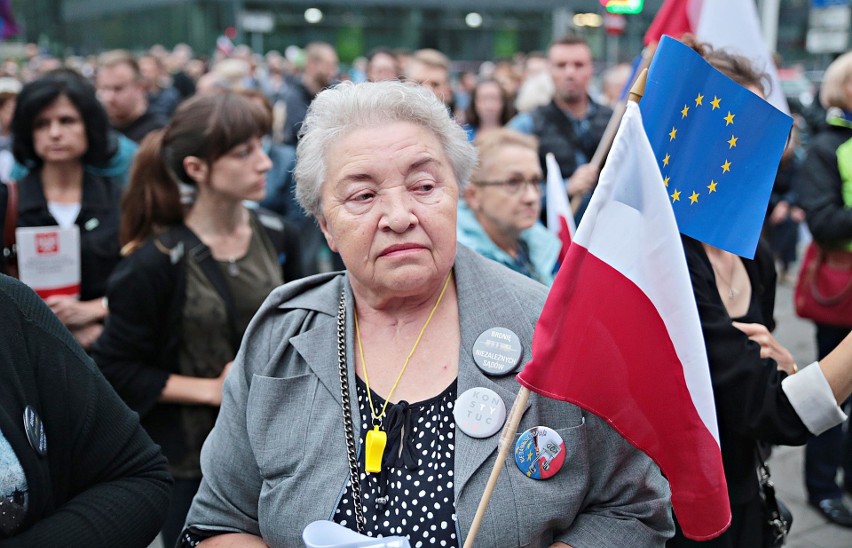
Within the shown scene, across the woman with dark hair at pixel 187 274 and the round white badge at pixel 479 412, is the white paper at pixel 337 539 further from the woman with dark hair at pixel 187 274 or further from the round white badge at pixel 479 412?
the woman with dark hair at pixel 187 274

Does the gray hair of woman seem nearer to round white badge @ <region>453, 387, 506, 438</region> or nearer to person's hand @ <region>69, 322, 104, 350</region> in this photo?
round white badge @ <region>453, 387, 506, 438</region>

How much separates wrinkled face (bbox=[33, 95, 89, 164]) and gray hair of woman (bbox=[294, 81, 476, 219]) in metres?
2.33

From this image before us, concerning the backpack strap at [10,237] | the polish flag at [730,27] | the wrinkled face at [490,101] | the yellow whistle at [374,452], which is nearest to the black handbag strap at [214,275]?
the backpack strap at [10,237]

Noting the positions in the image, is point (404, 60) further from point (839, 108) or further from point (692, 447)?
point (692, 447)

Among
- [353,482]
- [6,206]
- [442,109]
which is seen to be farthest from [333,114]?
[6,206]

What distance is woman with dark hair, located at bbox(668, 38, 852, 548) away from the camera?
211 centimetres

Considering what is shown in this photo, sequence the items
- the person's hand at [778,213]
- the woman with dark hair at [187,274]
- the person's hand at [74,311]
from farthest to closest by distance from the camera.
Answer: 1. the person's hand at [778,213]
2. the person's hand at [74,311]
3. the woman with dark hair at [187,274]

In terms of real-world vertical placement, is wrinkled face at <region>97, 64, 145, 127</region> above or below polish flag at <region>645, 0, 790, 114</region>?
below

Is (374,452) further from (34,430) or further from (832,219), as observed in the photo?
(832,219)

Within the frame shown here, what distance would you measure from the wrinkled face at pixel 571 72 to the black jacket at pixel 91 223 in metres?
3.35

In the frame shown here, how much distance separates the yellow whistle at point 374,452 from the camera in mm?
1997

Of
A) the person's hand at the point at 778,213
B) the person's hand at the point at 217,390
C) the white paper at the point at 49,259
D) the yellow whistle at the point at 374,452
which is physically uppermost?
the yellow whistle at the point at 374,452

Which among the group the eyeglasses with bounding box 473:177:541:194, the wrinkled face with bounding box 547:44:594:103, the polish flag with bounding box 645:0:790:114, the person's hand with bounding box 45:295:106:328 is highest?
the polish flag with bounding box 645:0:790:114

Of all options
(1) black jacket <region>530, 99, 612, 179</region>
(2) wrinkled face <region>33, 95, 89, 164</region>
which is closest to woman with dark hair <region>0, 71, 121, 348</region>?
(2) wrinkled face <region>33, 95, 89, 164</region>
